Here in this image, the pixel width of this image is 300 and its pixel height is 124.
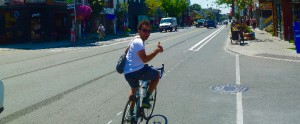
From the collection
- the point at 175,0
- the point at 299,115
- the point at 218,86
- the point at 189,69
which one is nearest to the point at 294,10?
the point at 189,69

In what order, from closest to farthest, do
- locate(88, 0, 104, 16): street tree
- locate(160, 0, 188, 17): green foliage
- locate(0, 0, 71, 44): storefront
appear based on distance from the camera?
1. locate(0, 0, 71, 44): storefront
2. locate(88, 0, 104, 16): street tree
3. locate(160, 0, 188, 17): green foliage

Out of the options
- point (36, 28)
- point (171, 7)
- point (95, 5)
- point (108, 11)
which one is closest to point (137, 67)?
point (36, 28)

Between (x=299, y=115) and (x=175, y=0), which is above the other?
(x=175, y=0)

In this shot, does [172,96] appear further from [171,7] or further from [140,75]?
[171,7]

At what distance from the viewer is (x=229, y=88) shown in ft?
30.9

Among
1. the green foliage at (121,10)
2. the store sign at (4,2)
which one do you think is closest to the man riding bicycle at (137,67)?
the store sign at (4,2)

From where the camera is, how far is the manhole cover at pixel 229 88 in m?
9.04

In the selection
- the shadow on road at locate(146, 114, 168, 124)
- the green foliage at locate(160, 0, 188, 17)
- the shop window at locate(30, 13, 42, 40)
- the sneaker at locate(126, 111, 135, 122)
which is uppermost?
the green foliage at locate(160, 0, 188, 17)

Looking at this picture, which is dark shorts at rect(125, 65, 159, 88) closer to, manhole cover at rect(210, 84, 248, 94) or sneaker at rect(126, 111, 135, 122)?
sneaker at rect(126, 111, 135, 122)

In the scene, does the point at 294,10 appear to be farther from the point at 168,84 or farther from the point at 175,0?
the point at 175,0

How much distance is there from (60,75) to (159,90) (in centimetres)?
454

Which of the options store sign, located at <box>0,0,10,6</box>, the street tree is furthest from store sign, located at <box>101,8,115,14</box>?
store sign, located at <box>0,0,10,6</box>

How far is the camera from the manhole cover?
9039mm

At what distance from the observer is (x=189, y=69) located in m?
13.3
